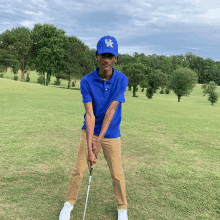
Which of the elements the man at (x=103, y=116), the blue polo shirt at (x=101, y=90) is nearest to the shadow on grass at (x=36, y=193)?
the man at (x=103, y=116)

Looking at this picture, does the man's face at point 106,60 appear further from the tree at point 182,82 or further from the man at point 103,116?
the tree at point 182,82

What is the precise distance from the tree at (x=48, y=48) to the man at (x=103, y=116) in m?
45.9

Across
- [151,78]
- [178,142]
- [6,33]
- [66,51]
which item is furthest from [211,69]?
[178,142]

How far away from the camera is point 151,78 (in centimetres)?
5009

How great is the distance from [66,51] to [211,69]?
101 meters

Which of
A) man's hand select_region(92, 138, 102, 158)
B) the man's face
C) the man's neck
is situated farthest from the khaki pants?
the man's face

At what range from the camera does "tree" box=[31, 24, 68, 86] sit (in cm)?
4659

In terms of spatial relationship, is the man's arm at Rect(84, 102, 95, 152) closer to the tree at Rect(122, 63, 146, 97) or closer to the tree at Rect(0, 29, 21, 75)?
the tree at Rect(122, 63, 146, 97)

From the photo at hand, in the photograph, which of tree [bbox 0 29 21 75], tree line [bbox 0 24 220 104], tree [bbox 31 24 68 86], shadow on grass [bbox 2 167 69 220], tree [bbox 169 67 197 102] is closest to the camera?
shadow on grass [bbox 2 167 69 220]

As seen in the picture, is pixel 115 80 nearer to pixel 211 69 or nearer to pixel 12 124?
pixel 12 124

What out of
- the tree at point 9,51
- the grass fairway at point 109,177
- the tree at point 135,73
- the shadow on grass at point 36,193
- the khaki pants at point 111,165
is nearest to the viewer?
the khaki pants at point 111,165

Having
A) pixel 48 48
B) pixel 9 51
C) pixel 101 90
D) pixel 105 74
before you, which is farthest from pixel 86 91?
pixel 9 51

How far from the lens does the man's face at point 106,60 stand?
3.12 meters

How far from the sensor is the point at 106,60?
3123 millimetres
